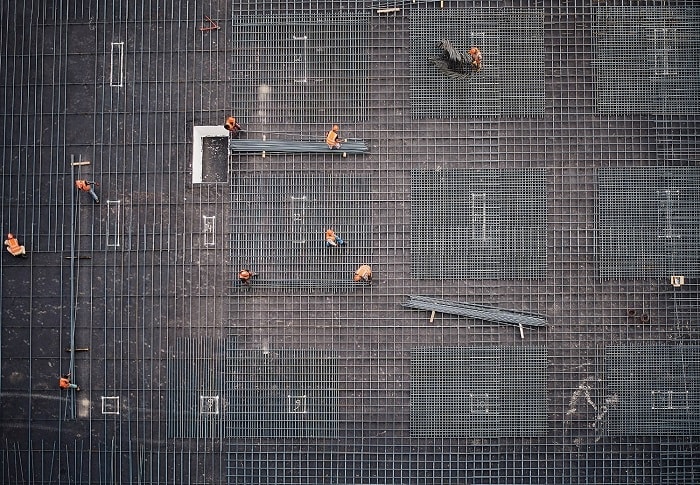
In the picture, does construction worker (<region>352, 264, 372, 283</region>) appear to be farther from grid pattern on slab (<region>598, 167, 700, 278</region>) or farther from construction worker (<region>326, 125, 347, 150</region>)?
grid pattern on slab (<region>598, 167, 700, 278</region>)

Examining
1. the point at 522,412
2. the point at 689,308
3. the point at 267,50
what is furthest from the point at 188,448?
the point at 689,308

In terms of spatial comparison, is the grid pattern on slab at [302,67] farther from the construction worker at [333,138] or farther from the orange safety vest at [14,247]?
the orange safety vest at [14,247]

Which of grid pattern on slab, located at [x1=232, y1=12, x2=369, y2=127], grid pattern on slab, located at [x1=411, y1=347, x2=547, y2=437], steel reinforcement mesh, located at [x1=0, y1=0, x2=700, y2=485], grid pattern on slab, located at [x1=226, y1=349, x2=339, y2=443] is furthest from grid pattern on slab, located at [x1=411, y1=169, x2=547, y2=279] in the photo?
grid pattern on slab, located at [x1=226, y1=349, x2=339, y2=443]

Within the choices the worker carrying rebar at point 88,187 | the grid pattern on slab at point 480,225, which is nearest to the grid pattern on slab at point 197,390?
the worker carrying rebar at point 88,187

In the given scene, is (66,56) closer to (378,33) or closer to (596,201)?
(378,33)

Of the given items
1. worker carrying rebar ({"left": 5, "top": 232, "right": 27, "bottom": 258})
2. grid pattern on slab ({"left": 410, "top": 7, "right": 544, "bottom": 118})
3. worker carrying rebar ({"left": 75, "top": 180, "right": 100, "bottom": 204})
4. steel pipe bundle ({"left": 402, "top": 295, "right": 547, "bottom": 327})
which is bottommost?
steel pipe bundle ({"left": 402, "top": 295, "right": 547, "bottom": 327})

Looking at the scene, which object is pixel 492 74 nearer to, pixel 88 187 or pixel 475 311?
pixel 475 311
